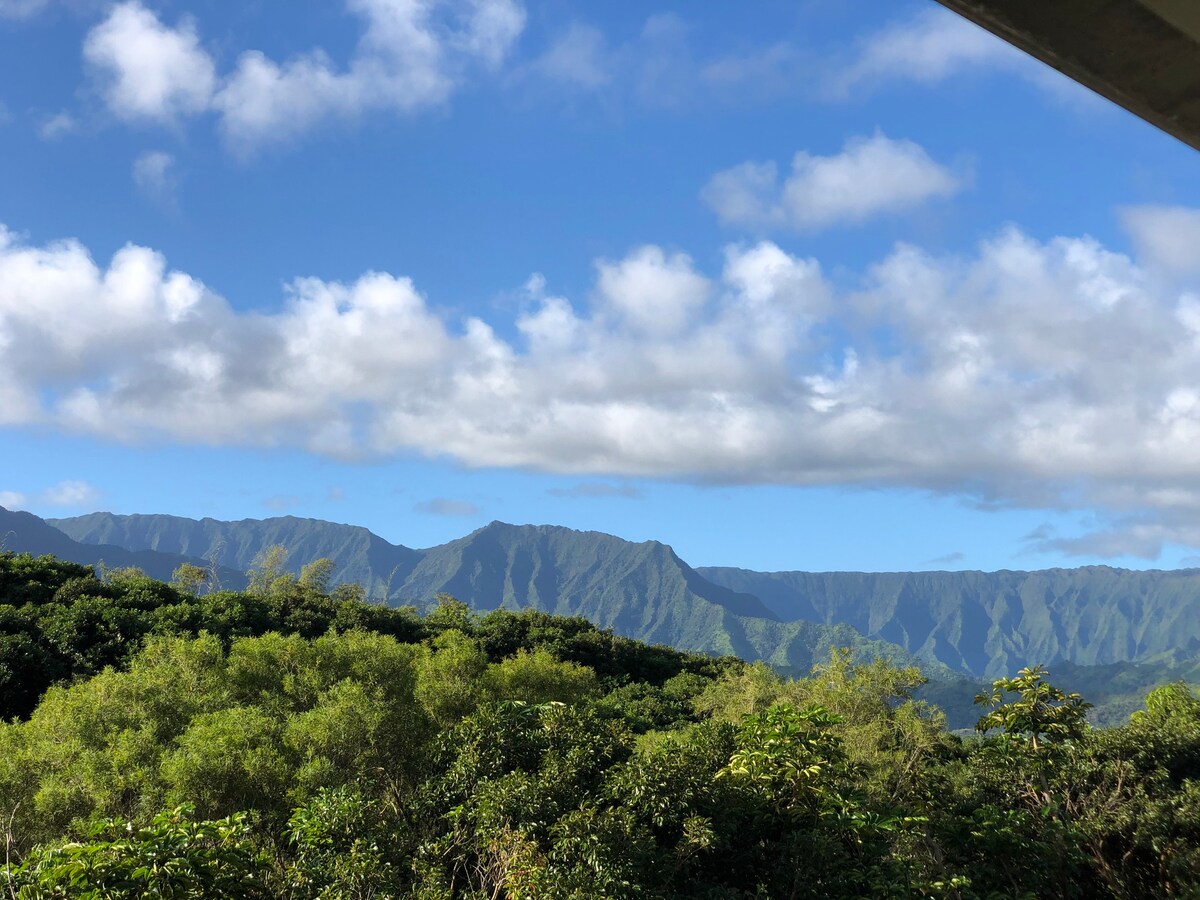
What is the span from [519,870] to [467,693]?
9.06 metres

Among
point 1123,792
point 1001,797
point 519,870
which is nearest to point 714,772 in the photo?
point 519,870

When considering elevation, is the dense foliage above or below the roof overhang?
below

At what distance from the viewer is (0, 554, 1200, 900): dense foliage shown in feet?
28.4

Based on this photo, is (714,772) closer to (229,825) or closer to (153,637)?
(229,825)

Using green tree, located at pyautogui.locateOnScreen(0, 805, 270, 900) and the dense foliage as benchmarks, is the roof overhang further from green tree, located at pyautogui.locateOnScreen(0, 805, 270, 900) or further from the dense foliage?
green tree, located at pyautogui.locateOnScreen(0, 805, 270, 900)

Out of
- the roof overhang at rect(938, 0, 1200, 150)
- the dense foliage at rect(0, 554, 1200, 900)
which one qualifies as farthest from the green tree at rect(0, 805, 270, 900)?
the roof overhang at rect(938, 0, 1200, 150)

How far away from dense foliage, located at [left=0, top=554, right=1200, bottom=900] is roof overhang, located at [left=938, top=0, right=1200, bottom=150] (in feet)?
27.0

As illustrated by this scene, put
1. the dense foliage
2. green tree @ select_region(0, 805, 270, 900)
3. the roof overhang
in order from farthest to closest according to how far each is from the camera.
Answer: the dense foliage < green tree @ select_region(0, 805, 270, 900) < the roof overhang

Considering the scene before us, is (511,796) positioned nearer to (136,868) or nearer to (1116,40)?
(136,868)

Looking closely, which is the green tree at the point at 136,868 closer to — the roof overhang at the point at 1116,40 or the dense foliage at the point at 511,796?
the dense foliage at the point at 511,796

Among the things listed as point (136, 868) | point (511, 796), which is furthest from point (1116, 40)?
point (511, 796)

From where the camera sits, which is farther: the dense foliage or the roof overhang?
the dense foliage

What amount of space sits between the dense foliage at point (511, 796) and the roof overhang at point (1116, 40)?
8238 mm

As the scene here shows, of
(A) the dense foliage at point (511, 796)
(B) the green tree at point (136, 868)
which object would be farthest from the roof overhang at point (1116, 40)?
(B) the green tree at point (136, 868)
